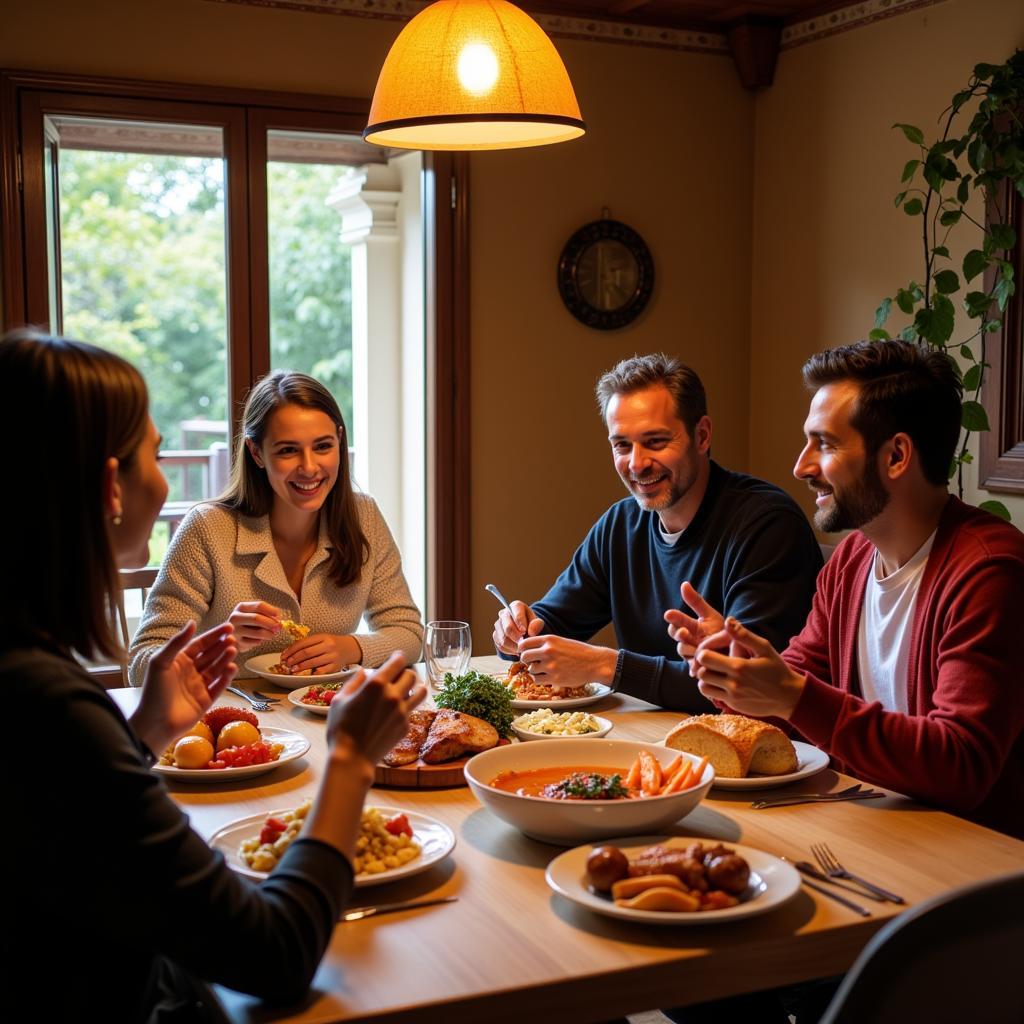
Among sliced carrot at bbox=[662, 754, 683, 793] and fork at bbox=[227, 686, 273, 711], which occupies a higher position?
sliced carrot at bbox=[662, 754, 683, 793]

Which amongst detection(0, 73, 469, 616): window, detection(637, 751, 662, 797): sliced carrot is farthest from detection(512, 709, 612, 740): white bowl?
detection(0, 73, 469, 616): window

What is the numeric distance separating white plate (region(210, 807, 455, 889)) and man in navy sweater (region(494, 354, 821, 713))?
0.68 meters

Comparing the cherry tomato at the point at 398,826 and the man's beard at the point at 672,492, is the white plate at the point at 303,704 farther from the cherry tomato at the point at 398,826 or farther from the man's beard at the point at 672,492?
the man's beard at the point at 672,492

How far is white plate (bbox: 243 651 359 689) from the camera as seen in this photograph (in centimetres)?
240

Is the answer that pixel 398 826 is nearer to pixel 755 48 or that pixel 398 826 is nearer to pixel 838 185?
pixel 838 185

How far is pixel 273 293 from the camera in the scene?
4.09 metres

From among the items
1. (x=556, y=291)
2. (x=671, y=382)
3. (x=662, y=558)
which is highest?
(x=556, y=291)

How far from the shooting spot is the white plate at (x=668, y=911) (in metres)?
1.27

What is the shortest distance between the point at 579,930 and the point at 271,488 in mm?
1778

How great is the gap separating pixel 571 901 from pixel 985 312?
8.88 feet

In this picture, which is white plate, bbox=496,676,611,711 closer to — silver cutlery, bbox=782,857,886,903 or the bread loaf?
the bread loaf

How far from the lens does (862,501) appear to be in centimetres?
200

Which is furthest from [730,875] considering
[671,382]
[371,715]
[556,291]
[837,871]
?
[556,291]

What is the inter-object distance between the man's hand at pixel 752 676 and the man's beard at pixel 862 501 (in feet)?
A: 1.21
